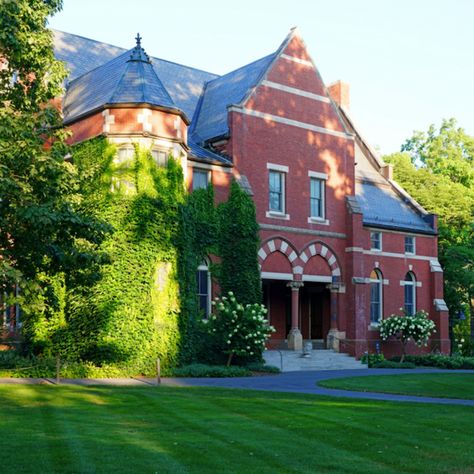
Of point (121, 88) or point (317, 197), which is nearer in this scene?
point (121, 88)

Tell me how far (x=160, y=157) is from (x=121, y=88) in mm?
2945

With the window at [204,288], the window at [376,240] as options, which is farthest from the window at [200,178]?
the window at [376,240]

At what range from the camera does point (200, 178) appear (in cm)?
3042

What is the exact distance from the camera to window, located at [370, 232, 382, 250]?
38.4m

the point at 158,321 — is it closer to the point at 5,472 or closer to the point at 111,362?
the point at 111,362

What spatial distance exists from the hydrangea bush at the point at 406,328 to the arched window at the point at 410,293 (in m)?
2.48

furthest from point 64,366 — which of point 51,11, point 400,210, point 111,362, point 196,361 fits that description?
point 400,210

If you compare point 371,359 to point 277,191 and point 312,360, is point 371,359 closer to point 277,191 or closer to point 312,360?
point 312,360

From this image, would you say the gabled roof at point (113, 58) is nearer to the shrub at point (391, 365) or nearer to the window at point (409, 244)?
the window at point (409, 244)

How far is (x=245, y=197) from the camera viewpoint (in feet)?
101

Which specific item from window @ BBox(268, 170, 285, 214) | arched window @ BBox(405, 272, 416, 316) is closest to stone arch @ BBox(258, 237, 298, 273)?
window @ BBox(268, 170, 285, 214)

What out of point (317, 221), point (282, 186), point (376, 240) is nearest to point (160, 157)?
point (282, 186)

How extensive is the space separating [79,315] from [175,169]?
20.8 feet

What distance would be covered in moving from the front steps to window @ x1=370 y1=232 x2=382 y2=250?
6937 millimetres
